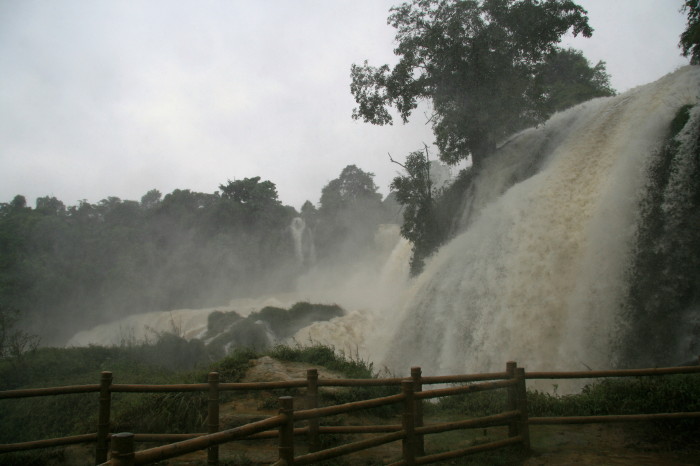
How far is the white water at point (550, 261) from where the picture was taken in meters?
10.4

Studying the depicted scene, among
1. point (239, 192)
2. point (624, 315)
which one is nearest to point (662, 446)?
point (624, 315)

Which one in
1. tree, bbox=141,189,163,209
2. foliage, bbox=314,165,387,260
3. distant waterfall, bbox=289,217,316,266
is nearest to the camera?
foliage, bbox=314,165,387,260

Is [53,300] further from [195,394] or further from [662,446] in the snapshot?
[662,446]

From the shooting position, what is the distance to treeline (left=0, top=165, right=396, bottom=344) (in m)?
37.2

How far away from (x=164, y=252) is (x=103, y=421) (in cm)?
4029

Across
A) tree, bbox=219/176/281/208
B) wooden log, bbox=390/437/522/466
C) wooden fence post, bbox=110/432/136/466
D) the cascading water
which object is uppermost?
tree, bbox=219/176/281/208

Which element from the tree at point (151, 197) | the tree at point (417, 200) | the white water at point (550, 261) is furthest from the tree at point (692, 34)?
the tree at point (151, 197)

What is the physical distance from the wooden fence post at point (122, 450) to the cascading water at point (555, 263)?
8.98m

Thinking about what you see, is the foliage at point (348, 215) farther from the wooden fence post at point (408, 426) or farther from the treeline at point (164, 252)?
the wooden fence post at point (408, 426)

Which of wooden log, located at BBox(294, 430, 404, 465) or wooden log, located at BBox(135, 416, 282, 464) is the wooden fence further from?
wooden log, located at BBox(135, 416, 282, 464)

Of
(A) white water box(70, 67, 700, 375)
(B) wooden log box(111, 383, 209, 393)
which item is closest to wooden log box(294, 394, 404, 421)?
(B) wooden log box(111, 383, 209, 393)

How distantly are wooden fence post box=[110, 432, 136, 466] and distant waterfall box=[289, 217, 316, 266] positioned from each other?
3894 centimetres

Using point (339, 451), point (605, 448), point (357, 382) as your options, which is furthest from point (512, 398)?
point (339, 451)

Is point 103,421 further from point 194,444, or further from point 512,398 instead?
point 512,398
